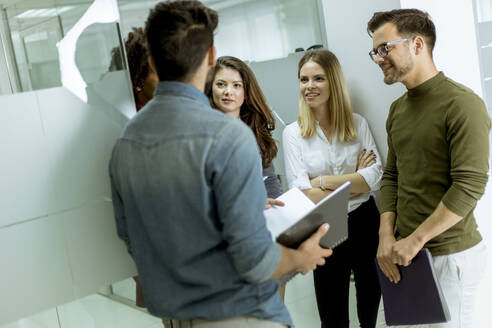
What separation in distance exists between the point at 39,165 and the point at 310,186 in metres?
1.55

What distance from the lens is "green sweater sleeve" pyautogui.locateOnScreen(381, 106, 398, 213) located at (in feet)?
8.45

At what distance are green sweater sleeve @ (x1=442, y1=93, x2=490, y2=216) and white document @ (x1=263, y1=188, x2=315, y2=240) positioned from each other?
25.3 inches

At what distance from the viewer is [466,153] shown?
6.89ft

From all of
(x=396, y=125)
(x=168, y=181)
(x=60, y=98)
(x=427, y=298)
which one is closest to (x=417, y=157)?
(x=396, y=125)

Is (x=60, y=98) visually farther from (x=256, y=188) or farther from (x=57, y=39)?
(x=256, y=188)

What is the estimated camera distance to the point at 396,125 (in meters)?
2.45

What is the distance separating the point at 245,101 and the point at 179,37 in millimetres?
1426

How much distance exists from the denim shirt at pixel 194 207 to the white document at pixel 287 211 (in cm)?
36

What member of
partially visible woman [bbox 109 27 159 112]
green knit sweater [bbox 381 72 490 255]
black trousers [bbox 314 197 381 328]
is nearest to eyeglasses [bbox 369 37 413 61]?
green knit sweater [bbox 381 72 490 255]

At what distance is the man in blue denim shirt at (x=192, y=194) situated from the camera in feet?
4.47

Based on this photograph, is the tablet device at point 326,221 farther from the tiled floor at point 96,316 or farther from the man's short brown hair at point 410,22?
the man's short brown hair at point 410,22

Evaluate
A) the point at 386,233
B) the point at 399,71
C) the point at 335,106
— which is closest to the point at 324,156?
the point at 335,106

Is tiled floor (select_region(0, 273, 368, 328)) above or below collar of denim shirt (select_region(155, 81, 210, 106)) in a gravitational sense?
below

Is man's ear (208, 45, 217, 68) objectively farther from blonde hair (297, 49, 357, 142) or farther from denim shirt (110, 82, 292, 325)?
blonde hair (297, 49, 357, 142)
